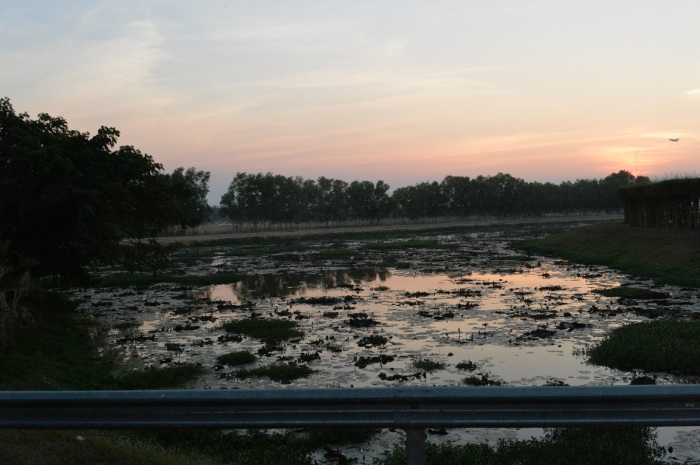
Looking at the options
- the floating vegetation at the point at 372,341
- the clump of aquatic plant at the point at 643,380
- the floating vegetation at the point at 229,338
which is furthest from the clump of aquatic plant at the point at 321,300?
the clump of aquatic plant at the point at 643,380

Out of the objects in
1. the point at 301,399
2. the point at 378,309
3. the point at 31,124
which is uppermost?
the point at 31,124

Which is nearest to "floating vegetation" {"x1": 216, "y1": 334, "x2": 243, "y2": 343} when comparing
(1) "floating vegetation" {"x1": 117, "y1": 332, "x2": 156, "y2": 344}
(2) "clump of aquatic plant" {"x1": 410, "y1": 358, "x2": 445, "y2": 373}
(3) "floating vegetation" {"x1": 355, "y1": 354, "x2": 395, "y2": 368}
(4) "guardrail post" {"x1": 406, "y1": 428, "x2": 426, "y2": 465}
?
(1) "floating vegetation" {"x1": 117, "y1": 332, "x2": 156, "y2": 344}

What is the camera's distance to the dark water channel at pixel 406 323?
46.3 ft

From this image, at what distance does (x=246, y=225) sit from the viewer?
412 feet

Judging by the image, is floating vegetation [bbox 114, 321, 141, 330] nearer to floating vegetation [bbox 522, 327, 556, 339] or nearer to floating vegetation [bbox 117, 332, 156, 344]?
floating vegetation [bbox 117, 332, 156, 344]

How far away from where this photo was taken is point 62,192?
20281 mm

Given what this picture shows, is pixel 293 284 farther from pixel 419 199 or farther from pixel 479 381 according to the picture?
pixel 419 199

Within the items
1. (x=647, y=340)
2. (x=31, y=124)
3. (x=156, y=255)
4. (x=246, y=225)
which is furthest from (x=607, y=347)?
(x=246, y=225)

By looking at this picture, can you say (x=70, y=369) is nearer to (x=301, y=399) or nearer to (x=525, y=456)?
(x=525, y=456)

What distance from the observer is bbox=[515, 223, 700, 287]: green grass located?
32.4 metres

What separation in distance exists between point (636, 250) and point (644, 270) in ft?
28.3

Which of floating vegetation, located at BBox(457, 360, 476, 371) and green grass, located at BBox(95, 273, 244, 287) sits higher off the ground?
green grass, located at BBox(95, 273, 244, 287)

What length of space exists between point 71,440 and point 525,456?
612cm

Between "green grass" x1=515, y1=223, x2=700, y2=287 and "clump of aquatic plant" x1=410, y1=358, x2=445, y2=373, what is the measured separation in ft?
59.8
